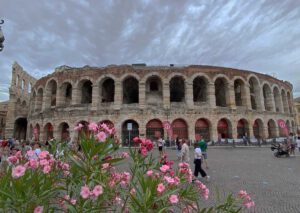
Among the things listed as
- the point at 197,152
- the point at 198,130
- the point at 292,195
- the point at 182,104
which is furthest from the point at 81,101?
the point at 292,195

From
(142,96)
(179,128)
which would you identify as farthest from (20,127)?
(179,128)

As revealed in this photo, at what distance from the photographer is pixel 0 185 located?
1847mm

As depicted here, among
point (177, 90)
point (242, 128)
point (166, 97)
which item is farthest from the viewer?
point (177, 90)

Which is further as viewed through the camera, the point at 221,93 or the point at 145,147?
the point at 221,93

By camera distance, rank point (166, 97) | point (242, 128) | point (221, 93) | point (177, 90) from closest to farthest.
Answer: point (166, 97) < point (242, 128) < point (221, 93) < point (177, 90)

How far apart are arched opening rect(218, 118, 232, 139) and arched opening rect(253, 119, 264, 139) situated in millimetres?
4539

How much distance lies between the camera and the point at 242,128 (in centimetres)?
2608

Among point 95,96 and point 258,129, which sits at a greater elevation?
point 95,96

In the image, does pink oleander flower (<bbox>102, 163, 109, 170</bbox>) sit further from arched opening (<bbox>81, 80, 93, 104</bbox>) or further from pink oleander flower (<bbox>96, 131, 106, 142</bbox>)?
arched opening (<bbox>81, 80, 93, 104</bbox>)

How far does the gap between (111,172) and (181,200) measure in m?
0.92

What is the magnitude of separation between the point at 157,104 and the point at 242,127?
37.8 feet

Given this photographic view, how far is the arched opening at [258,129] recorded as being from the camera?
2668 cm

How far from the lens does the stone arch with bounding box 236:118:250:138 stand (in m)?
25.6

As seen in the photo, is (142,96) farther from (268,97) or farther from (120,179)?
(120,179)
